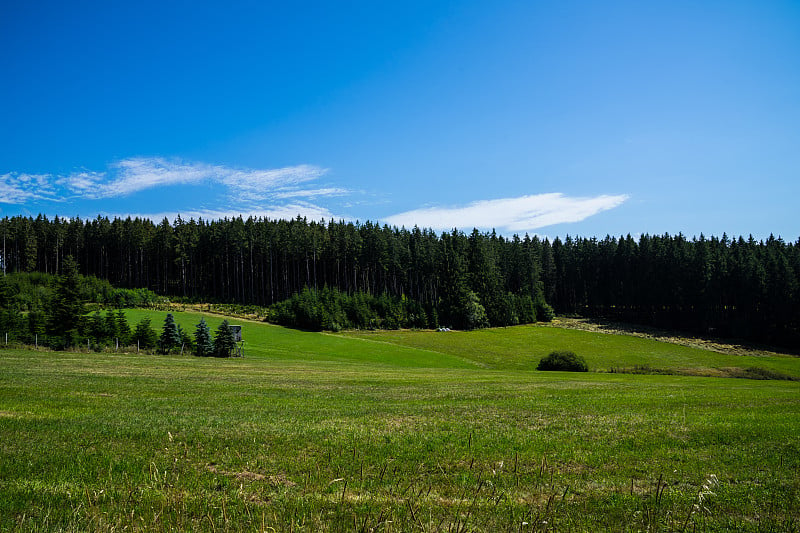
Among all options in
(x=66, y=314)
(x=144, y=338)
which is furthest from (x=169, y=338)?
(x=66, y=314)

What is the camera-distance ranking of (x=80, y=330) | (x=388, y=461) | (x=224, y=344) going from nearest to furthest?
(x=388, y=461), (x=80, y=330), (x=224, y=344)

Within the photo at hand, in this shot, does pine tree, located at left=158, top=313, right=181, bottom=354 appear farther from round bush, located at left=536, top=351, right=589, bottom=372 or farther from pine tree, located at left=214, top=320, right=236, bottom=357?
round bush, located at left=536, top=351, right=589, bottom=372

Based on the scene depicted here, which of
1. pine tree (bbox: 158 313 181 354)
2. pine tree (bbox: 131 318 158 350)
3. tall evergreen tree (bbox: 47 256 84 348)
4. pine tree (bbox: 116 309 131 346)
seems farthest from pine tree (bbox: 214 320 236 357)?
tall evergreen tree (bbox: 47 256 84 348)

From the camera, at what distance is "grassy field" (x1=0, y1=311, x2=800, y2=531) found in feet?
22.1

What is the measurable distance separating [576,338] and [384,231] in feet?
217

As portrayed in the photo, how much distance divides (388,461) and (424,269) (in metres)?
124

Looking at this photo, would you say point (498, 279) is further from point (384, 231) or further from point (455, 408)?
point (455, 408)

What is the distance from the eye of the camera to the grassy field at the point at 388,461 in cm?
674

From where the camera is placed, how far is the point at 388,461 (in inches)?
265

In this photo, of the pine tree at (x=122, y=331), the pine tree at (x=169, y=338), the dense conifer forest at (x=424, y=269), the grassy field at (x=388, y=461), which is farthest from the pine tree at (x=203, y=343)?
the dense conifer forest at (x=424, y=269)

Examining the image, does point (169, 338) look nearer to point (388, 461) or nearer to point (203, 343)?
point (203, 343)

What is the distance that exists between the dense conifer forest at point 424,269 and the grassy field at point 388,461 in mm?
83773

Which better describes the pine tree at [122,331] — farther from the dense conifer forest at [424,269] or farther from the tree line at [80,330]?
the dense conifer forest at [424,269]

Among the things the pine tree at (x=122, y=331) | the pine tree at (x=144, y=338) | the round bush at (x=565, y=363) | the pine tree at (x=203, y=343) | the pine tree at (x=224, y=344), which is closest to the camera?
the pine tree at (x=122, y=331)
